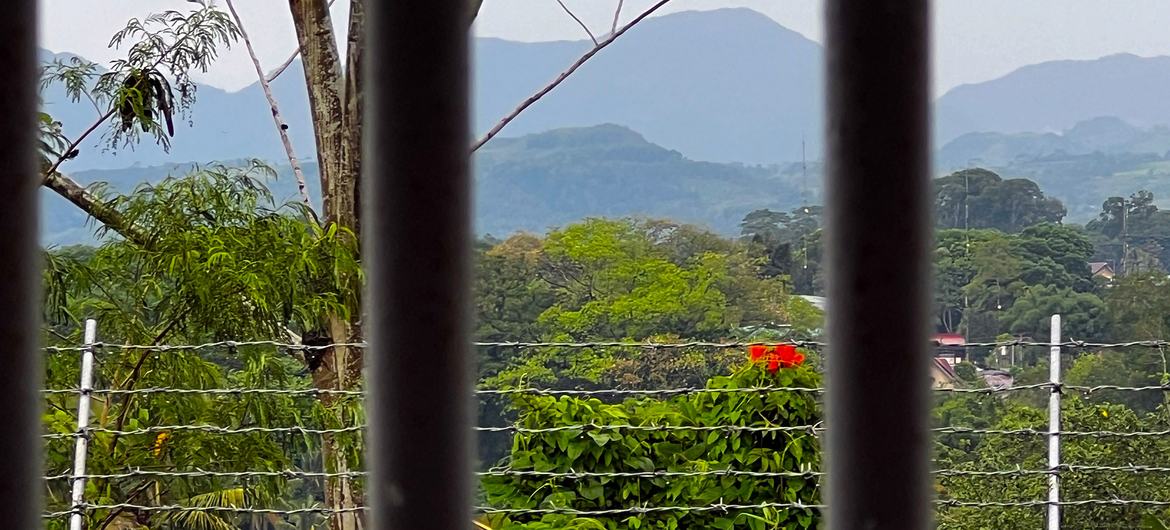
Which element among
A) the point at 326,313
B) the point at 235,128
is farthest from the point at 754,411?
the point at 235,128

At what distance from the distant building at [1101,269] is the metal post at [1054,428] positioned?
2.85m

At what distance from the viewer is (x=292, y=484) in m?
2.62

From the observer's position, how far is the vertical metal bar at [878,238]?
0.74 feet

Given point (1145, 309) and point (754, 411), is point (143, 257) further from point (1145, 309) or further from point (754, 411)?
point (1145, 309)

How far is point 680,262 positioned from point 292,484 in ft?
8.84

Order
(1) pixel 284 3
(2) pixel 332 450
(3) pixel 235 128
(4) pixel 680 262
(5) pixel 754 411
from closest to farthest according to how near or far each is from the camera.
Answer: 1. (5) pixel 754 411
2. (2) pixel 332 450
3. (1) pixel 284 3
4. (3) pixel 235 128
5. (4) pixel 680 262

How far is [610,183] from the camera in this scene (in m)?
6.88

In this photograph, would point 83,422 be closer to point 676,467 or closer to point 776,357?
point 676,467

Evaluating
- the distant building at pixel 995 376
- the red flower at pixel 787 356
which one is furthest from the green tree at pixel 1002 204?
the red flower at pixel 787 356

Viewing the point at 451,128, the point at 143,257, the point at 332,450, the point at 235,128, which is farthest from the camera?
A: the point at 235,128

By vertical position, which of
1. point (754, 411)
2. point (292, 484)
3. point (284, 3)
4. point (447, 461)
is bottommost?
point (292, 484)

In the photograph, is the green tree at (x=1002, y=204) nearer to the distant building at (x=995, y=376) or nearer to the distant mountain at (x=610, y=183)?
the distant mountain at (x=610, y=183)

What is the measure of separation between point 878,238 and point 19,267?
0.56 feet

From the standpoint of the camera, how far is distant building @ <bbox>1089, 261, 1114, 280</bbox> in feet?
14.0
